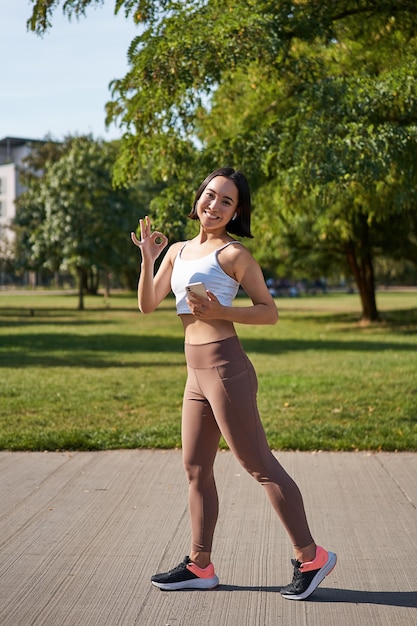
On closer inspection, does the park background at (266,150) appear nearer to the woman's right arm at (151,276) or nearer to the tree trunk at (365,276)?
the woman's right arm at (151,276)

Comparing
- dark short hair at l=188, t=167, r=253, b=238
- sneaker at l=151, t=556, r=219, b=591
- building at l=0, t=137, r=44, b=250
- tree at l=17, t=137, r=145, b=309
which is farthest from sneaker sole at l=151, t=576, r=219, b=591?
building at l=0, t=137, r=44, b=250

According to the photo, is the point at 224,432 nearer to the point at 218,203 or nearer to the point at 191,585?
A: the point at 191,585

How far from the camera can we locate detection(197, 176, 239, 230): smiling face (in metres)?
4.52

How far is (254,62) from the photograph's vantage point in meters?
10.9

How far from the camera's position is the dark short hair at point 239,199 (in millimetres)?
4569

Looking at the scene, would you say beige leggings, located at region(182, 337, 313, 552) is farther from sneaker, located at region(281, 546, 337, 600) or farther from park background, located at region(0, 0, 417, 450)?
A: park background, located at region(0, 0, 417, 450)

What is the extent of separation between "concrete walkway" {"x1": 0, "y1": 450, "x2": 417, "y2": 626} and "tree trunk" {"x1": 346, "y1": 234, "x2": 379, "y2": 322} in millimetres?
24913

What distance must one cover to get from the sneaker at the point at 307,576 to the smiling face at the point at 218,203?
153 cm

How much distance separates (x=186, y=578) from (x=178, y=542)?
2.87ft

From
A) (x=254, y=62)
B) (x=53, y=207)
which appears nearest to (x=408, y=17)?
(x=254, y=62)

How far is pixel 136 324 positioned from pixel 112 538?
2995 cm

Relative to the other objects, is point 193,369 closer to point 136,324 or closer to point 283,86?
point 283,86

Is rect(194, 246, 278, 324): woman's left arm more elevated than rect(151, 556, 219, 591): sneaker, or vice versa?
rect(194, 246, 278, 324): woman's left arm

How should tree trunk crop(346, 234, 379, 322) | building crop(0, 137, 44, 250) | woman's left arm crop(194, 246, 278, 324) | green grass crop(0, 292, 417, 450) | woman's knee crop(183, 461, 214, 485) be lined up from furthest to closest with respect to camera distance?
building crop(0, 137, 44, 250) → tree trunk crop(346, 234, 379, 322) → green grass crop(0, 292, 417, 450) → woman's knee crop(183, 461, 214, 485) → woman's left arm crop(194, 246, 278, 324)
